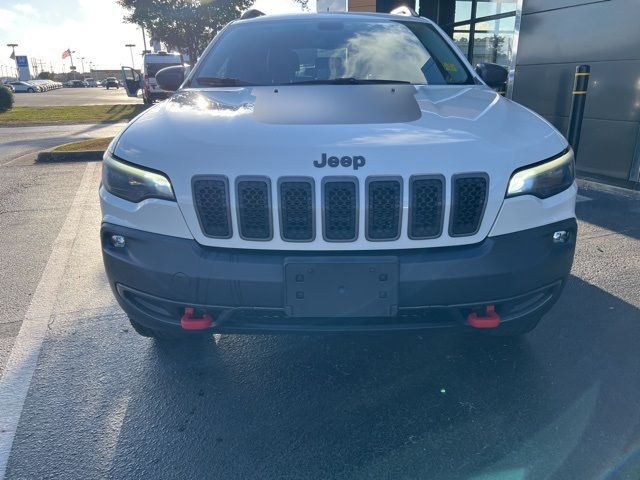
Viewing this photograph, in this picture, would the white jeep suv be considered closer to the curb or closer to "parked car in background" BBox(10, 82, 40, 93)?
the curb

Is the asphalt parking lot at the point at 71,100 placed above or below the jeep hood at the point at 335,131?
below

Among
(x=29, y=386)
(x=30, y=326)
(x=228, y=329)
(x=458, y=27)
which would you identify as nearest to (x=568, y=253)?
(x=228, y=329)

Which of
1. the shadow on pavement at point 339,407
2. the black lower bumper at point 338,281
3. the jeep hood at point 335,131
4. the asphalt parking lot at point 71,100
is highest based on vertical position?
the jeep hood at point 335,131

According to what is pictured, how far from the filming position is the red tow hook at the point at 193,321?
2004 millimetres

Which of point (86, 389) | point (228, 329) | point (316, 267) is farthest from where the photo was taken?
point (86, 389)

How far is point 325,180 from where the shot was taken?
72.6 inches

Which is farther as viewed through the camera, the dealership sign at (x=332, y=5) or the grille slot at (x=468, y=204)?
the dealership sign at (x=332, y=5)

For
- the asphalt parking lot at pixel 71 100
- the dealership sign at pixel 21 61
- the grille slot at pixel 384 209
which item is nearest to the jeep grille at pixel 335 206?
the grille slot at pixel 384 209

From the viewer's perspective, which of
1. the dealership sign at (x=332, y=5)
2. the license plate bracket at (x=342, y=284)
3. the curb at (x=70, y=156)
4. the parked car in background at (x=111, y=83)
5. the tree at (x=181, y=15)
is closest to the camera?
the license plate bracket at (x=342, y=284)

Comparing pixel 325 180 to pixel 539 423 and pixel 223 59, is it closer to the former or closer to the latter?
pixel 539 423

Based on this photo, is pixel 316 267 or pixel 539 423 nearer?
pixel 316 267

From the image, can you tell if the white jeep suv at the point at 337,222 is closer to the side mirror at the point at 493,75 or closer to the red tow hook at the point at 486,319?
the red tow hook at the point at 486,319

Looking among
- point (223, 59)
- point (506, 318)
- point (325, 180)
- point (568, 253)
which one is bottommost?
point (506, 318)

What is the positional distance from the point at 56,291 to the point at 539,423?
3089 mm
